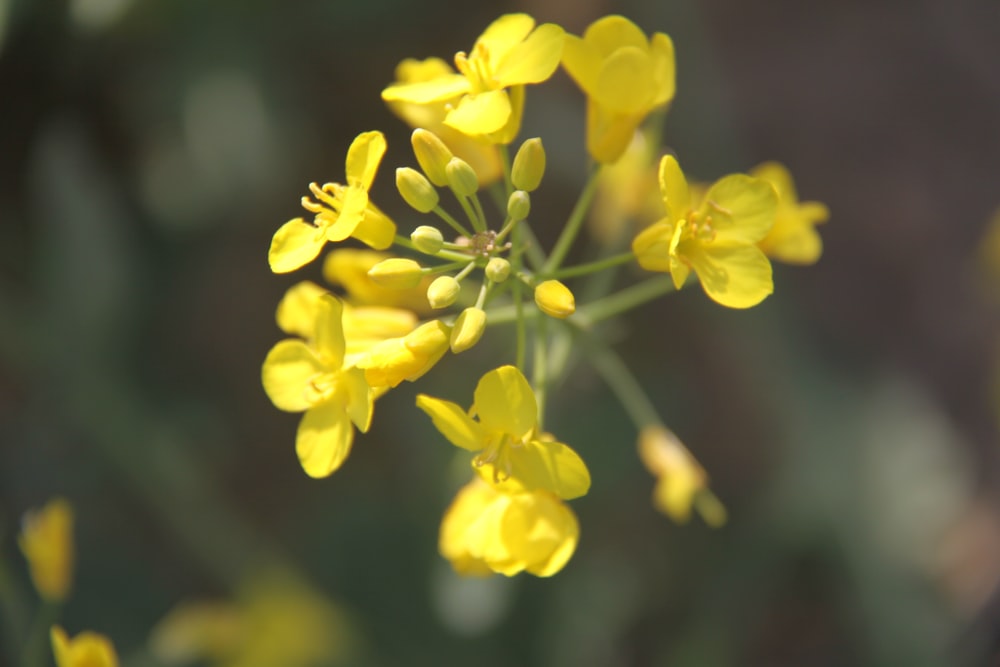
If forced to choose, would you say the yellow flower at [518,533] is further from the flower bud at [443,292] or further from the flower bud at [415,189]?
the flower bud at [415,189]

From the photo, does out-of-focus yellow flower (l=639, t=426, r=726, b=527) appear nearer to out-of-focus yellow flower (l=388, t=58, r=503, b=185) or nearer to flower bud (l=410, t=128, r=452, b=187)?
out-of-focus yellow flower (l=388, t=58, r=503, b=185)

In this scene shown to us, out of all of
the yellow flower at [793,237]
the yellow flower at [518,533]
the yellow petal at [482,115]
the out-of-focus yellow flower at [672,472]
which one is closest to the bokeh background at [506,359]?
the out-of-focus yellow flower at [672,472]

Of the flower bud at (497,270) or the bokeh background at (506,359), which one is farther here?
the bokeh background at (506,359)

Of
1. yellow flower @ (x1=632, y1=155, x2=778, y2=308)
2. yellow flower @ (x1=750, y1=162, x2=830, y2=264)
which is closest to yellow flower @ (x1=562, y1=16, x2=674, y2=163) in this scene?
yellow flower @ (x1=632, y1=155, x2=778, y2=308)

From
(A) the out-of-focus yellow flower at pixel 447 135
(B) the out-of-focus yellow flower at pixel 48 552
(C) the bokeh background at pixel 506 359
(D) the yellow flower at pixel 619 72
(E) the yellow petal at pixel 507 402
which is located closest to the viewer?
(E) the yellow petal at pixel 507 402

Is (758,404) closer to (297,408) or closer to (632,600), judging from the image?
(632,600)
